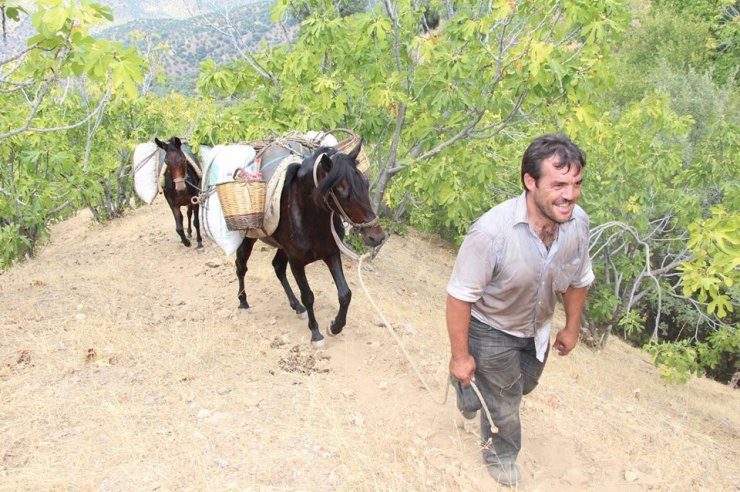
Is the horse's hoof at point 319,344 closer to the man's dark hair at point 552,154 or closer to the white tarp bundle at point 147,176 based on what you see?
the man's dark hair at point 552,154

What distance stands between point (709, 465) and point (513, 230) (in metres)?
3.24

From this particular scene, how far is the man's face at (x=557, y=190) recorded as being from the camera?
2.71 m

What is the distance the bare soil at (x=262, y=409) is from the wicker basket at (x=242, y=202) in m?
1.27

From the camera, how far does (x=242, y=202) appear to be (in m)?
5.50

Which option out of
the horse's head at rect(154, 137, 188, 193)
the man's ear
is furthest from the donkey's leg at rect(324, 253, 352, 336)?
the horse's head at rect(154, 137, 188, 193)

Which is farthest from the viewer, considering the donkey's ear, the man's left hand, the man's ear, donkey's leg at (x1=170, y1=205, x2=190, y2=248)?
donkey's leg at (x1=170, y1=205, x2=190, y2=248)

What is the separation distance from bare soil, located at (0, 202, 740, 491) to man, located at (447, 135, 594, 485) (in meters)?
0.56

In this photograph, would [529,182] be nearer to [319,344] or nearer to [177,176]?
[319,344]

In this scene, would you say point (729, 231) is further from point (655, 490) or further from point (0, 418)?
point (0, 418)

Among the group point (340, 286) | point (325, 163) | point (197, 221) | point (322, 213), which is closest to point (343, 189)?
point (325, 163)

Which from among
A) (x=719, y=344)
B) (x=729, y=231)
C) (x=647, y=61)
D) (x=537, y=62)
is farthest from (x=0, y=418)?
(x=647, y=61)

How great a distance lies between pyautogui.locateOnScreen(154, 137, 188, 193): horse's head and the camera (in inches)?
341

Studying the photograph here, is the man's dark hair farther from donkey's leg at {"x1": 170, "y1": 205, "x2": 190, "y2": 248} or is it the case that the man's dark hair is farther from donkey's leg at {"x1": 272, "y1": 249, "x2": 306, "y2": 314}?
donkey's leg at {"x1": 170, "y1": 205, "x2": 190, "y2": 248}

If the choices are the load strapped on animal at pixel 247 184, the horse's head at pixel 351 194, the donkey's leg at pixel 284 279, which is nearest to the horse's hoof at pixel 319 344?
the donkey's leg at pixel 284 279
